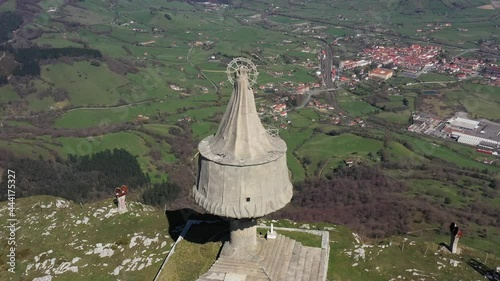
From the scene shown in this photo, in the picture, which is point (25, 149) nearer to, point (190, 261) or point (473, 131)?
point (190, 261)

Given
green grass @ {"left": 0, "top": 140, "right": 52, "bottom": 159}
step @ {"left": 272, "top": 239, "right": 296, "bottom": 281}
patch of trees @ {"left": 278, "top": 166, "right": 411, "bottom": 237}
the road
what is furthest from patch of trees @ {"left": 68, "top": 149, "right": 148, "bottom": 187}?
the road

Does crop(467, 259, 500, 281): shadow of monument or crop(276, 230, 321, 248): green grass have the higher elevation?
crop(467, 259, 500, 281): shadow of monument

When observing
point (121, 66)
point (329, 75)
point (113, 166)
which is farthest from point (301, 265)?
point (329, 75)

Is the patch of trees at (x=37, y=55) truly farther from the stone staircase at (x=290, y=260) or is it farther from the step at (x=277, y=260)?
the stone staircase at (x=290, y=260)

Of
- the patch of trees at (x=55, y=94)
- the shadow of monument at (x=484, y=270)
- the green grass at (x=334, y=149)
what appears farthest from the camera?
the patch of trees at (x=55, y=94)

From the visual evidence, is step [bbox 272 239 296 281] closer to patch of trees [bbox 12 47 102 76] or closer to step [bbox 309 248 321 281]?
step [bbox 309 248 321 281]

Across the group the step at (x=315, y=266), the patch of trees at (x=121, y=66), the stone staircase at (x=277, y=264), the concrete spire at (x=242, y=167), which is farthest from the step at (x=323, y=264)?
the patch of trees at (x=121, y=66)

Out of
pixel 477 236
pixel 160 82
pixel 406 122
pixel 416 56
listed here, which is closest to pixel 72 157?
pixel 160 82
